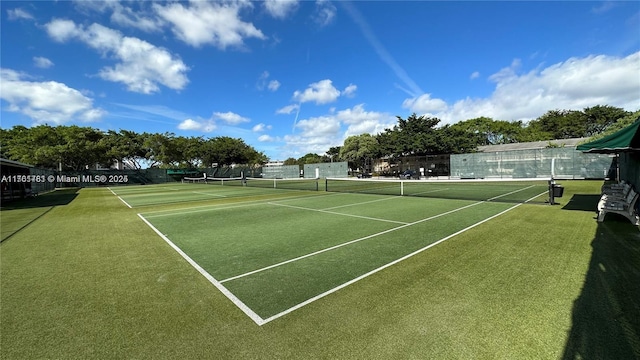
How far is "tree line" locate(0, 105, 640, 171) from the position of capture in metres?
44.6

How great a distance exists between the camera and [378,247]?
6395 millimetres

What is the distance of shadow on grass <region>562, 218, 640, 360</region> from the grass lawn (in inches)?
0.6

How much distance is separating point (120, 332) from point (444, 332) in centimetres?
367

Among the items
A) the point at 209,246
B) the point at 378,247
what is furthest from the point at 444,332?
the point at 209,246

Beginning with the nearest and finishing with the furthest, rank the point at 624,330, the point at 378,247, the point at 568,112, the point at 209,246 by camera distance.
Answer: the point at 624,330, the point at 378,247, the point at 209,246, the point at 568,112

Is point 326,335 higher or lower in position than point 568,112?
lower

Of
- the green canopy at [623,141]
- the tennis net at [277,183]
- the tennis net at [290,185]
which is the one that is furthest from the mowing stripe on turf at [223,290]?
the tennis net at [290,185]

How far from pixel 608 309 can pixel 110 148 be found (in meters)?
64.1

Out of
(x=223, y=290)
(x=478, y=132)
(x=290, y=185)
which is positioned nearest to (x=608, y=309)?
(x=223, y=290)

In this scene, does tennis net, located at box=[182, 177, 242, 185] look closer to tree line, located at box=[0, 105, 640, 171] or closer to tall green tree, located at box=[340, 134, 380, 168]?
tree line, located at box=[0, 105, 640, 171]

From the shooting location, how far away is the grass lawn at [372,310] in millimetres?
2879

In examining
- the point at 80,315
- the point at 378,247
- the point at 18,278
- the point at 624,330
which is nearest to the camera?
the point at 624,330

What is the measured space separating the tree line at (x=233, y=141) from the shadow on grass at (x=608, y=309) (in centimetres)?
3864

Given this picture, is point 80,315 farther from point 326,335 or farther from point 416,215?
point 416,215
